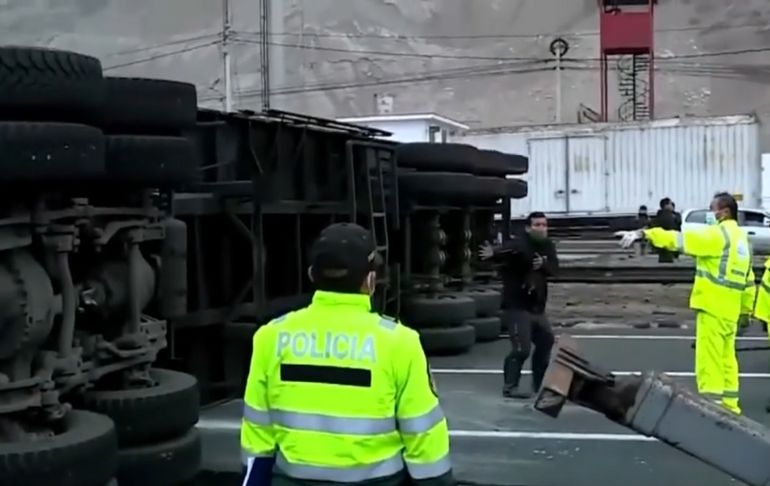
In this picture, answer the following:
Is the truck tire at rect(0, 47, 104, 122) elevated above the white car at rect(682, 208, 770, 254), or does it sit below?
above

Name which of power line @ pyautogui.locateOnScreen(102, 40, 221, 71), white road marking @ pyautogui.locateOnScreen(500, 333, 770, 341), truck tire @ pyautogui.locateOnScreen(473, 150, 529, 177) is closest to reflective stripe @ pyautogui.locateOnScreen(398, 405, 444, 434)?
truck tire @ pyautogui.locateOnScreen(473, 150, 529, 177)

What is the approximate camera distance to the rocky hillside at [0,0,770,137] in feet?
189

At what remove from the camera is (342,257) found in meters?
3.28

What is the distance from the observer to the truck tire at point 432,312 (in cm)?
1162

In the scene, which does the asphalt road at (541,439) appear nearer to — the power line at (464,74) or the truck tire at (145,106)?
the truck tire at (145,106)

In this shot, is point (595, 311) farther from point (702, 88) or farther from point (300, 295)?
point (702, 88)

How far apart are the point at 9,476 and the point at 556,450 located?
391 cm

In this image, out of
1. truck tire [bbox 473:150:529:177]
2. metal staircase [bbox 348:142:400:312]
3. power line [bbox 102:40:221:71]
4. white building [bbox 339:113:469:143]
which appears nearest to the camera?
metal staircase [bbox 348:142:400:312]

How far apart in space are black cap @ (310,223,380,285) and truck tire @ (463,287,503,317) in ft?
30.5

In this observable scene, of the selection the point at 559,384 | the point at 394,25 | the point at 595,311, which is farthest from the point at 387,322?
the point at 394,25

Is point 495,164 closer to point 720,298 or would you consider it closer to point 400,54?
point 720,298

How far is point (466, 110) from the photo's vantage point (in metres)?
58.4

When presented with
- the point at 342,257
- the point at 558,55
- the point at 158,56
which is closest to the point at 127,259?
the point at 342,257

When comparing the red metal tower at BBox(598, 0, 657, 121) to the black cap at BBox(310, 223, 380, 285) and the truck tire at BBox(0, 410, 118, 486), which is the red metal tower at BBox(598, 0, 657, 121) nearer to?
the truck tire at BBox(0, 410, 118, 486)
